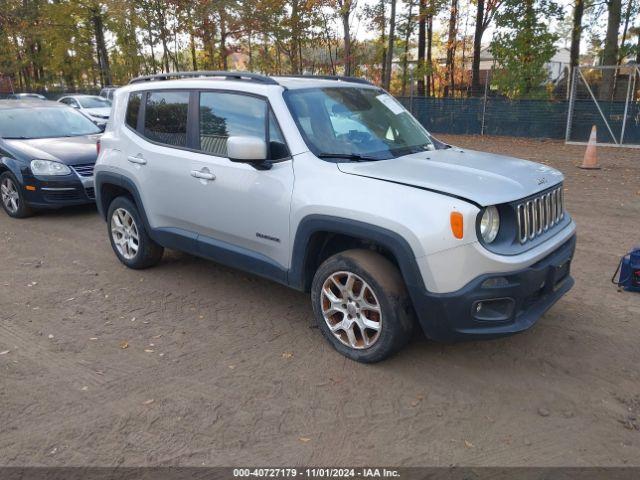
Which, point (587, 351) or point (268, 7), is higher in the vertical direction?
point (268, 7)

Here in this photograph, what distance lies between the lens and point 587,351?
379 centimetres

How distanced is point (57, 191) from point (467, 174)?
6.11 meters

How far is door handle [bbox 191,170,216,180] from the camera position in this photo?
4.32 meters

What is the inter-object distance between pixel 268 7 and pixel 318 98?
24445 millimetres

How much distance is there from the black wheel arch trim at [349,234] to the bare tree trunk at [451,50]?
22385 mm

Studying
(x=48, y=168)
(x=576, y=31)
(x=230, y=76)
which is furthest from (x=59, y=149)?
(x=576, y=31)

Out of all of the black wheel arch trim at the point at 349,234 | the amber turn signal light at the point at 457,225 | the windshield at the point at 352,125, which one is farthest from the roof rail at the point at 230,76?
the amber turn signal light at the point at 457,225

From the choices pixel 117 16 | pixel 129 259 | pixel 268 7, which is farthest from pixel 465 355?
pixel 117 16

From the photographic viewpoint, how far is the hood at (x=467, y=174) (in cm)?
325

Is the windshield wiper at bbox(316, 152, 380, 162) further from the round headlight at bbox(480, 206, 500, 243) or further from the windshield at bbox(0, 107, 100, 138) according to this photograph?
the windshield at bbox(0, 107, 100, 138)

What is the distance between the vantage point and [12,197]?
311 inches

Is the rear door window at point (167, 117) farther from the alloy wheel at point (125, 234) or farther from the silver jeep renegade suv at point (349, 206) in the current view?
the alloy wheel at point (125, 234)

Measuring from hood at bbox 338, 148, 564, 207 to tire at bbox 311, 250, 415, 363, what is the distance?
56cm

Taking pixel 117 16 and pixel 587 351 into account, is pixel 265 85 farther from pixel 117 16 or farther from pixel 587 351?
pixel 117 16
